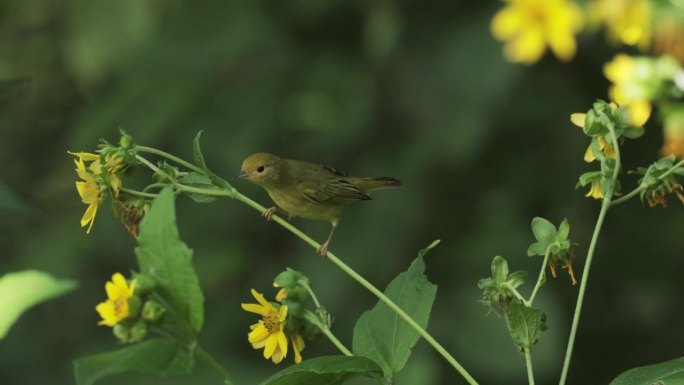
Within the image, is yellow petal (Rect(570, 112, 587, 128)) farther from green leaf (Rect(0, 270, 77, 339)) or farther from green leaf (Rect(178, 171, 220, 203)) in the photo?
green leaf (Rect(0, 270, 77, 339))

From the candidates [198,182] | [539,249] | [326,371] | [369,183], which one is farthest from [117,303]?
[369,183]

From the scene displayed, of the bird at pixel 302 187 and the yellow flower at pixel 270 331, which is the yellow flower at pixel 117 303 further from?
the bird at pixel 302 187

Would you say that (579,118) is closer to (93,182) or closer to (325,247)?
(93,182)

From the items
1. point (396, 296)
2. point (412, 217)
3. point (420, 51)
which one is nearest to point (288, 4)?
point (420, 51)

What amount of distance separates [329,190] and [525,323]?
4.87ft

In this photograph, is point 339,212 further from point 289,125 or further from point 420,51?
point 289,125

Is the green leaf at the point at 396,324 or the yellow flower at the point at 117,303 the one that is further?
the green leaf at the point at 396,324

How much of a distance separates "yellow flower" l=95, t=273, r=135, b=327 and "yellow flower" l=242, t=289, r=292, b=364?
0.99 ft

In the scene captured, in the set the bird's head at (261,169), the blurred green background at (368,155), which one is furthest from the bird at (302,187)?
the blurred green background at (368,155)

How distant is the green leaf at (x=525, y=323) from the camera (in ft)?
5.51

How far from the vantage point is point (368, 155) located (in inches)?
174

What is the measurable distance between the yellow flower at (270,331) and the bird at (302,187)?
50.0 inches

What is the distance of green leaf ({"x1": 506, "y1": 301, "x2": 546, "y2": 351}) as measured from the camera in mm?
1679

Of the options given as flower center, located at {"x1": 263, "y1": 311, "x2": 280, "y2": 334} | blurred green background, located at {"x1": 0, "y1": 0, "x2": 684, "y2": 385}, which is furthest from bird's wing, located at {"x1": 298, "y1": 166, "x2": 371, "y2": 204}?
flower center, located at {"x1": 263, "y1": 311, "x2": 280, "y2": 334}
